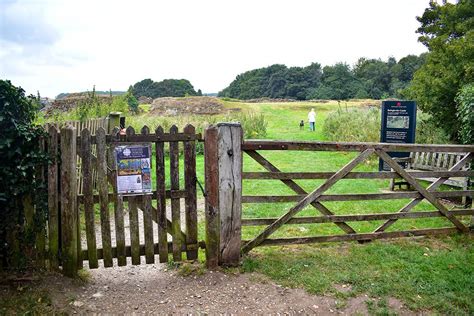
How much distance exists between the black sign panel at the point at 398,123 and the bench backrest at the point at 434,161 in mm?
597

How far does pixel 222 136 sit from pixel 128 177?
1200 millimetres

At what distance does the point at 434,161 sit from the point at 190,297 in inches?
323

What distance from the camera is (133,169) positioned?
455cm

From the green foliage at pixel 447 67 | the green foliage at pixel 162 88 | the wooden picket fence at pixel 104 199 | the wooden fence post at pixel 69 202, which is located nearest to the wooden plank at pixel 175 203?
the wooden picket fence at pixel 104 199

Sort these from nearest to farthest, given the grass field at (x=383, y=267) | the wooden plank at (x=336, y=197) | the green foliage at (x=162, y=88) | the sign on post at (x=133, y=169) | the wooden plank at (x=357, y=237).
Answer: the grass field at (x=383, y=267)
the sign on post at (x=133, y=169)
the wooden plank at (x=336, y=197)
the wooden plank at (x=357, y=237)
the green foliage at (x=162, y=88)

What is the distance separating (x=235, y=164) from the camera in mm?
4781

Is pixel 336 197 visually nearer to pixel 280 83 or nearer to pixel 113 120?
pixel 113 120

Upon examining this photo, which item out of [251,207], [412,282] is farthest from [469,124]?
[251,207]

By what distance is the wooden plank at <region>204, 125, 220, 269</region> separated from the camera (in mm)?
4652

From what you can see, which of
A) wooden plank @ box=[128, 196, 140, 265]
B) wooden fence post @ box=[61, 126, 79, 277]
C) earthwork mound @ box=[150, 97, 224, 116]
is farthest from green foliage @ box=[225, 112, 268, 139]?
wooden fence post @ box=[61, 126, 79, 277]

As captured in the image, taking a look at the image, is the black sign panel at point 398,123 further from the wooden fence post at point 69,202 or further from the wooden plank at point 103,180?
the wooden fence post at point 69,202

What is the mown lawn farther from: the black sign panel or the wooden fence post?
the black sign panel

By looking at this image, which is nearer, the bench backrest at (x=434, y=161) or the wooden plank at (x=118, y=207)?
the wooden plank at (x=118, y=207)

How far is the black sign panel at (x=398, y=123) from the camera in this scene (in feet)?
37.4
